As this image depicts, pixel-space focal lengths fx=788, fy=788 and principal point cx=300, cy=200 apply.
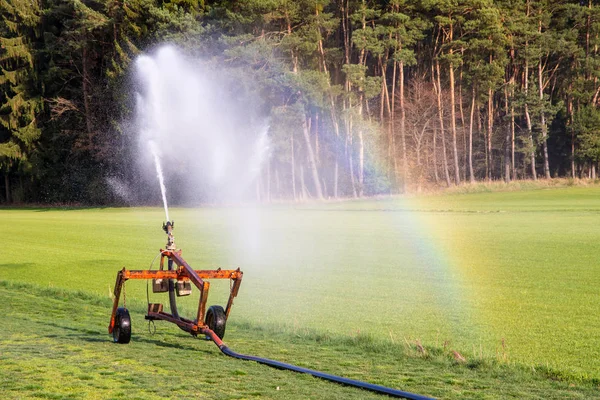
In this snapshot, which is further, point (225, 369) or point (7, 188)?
point (7, 188)

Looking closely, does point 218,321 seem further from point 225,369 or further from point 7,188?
point 7,188

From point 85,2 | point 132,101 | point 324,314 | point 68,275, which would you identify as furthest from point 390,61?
point 324,314

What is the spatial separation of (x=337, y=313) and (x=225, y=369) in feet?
16.1

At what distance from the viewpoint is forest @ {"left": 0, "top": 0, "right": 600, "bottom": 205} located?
58.1m

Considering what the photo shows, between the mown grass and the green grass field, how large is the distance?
0.03 m

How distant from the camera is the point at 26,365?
8320 mm

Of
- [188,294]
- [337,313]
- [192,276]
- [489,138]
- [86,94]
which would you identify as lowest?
[337,313]

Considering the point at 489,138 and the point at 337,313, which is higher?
the point at 489,138

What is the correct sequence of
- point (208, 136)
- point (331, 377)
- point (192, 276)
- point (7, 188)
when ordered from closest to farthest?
point (331, 377) < point (192, 276) < point (208, 136) < point (7, 188)

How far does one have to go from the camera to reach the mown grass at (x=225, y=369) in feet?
23.5

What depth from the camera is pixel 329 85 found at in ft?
195

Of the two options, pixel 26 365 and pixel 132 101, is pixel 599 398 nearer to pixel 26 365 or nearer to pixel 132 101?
pixel 26 365

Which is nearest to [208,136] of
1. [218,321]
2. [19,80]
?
[19,80]

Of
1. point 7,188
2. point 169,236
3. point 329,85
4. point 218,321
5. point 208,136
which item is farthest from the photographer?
point 7,188
